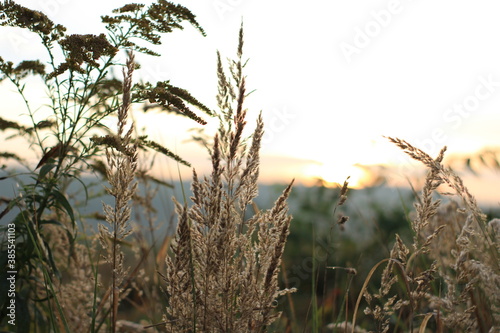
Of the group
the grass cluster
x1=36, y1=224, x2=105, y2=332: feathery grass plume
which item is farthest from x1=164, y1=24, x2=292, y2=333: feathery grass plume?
x1=36, y1=224, x2=105, y2=332: feathery grass plume

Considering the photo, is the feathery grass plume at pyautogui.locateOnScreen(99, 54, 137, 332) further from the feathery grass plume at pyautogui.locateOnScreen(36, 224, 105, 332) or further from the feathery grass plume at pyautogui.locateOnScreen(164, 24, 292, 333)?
the feathery grass plume at pyautogui.locateOnScreen(36, 224, 105, 332)

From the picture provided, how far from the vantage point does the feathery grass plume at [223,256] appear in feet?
6.00

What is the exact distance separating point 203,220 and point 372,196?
586 centimetres

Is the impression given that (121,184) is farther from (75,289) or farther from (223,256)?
(75,289)

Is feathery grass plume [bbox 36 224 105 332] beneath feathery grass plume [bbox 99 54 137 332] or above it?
beneath

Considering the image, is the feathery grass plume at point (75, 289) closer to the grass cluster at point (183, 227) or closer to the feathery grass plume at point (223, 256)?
the grass cluster at point (183, 227)

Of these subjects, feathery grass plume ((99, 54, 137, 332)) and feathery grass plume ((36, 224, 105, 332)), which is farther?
feathery grass plume ((36, 224, 105, 332))

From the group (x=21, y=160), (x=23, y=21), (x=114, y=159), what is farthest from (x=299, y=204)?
(x=114, y=159)

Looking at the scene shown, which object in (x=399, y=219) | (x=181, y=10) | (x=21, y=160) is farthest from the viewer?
(x=399, y=219)

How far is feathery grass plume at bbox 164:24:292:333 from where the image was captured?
1.83m

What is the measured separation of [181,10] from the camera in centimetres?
265

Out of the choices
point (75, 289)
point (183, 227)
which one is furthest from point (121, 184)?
point (75, 289)

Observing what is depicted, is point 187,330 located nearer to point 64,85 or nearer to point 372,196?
point 64,85

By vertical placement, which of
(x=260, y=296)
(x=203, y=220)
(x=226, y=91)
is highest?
(x=226, y=91)
